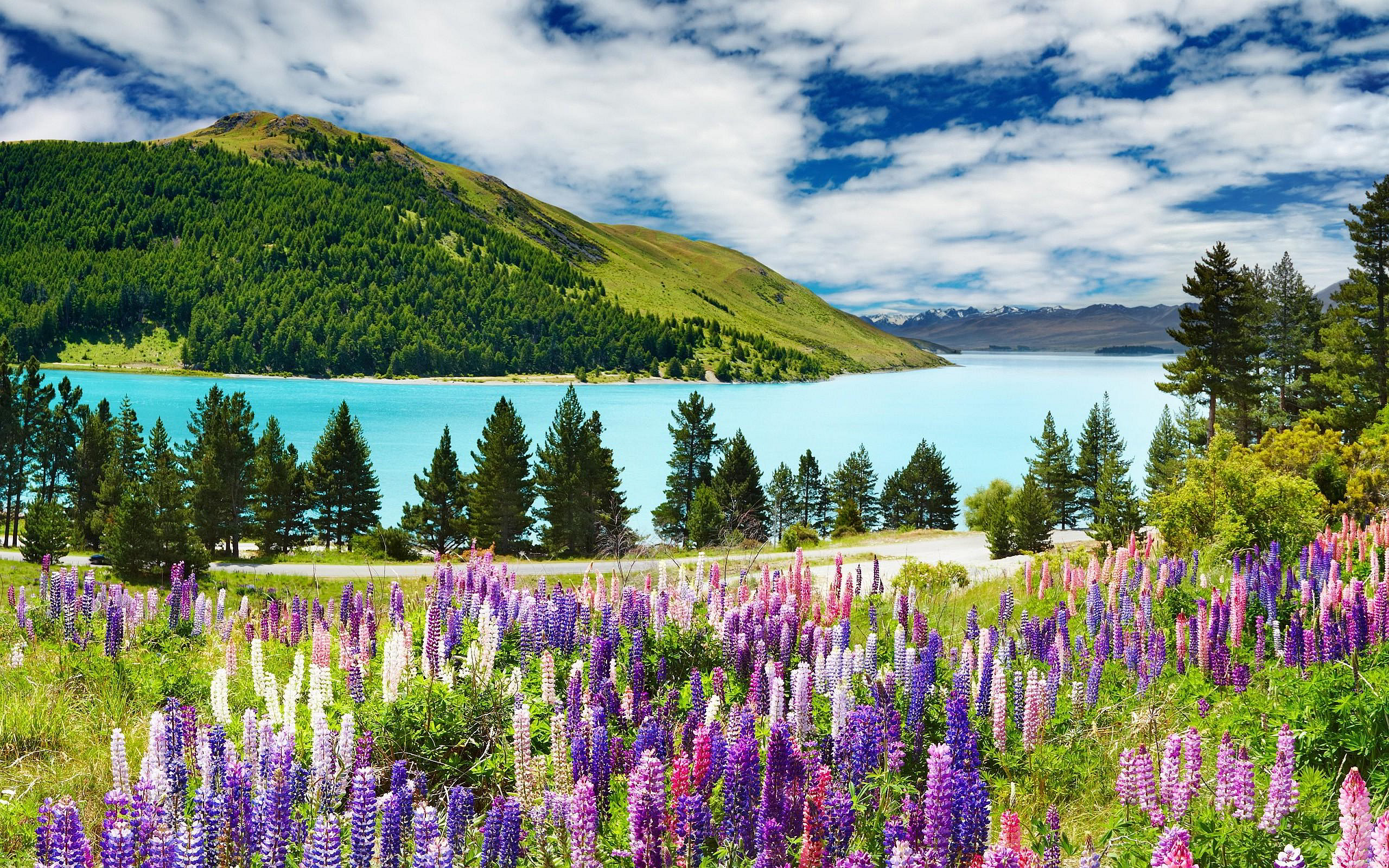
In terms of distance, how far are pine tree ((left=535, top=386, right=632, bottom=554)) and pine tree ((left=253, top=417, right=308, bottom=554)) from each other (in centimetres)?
1933

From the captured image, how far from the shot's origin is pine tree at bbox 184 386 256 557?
5459 cm

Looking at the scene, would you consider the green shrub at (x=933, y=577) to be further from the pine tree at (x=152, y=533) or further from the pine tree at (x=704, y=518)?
the pine tree at (x=704, y=518)

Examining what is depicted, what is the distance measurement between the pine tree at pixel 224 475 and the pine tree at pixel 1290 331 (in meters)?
86.0

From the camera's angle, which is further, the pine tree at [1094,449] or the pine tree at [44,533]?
the pine tree at [1094,449]

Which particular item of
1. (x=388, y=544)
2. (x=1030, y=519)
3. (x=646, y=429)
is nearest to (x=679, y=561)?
(x=1030, y=519)

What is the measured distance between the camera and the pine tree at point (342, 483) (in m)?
63.0

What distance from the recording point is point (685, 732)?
491 centimetres

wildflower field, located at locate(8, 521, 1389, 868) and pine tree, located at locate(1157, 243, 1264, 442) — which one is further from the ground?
pine tree, located at locate(1157, 243, 1264, 442)

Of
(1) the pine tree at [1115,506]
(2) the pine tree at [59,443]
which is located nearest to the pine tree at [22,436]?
(2) the pine tree at [59,443]

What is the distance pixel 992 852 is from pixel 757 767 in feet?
4.70

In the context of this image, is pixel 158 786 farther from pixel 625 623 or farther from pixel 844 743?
pixel 625 623

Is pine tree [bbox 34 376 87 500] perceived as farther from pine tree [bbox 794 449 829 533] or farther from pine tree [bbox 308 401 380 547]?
pine tree [bbox 794 449 829 533]

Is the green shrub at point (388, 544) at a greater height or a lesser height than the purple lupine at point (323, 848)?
lesser

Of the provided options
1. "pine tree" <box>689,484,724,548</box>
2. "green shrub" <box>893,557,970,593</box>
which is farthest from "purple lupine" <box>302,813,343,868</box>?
"pine tree" <box>689,484,724,548</box>
